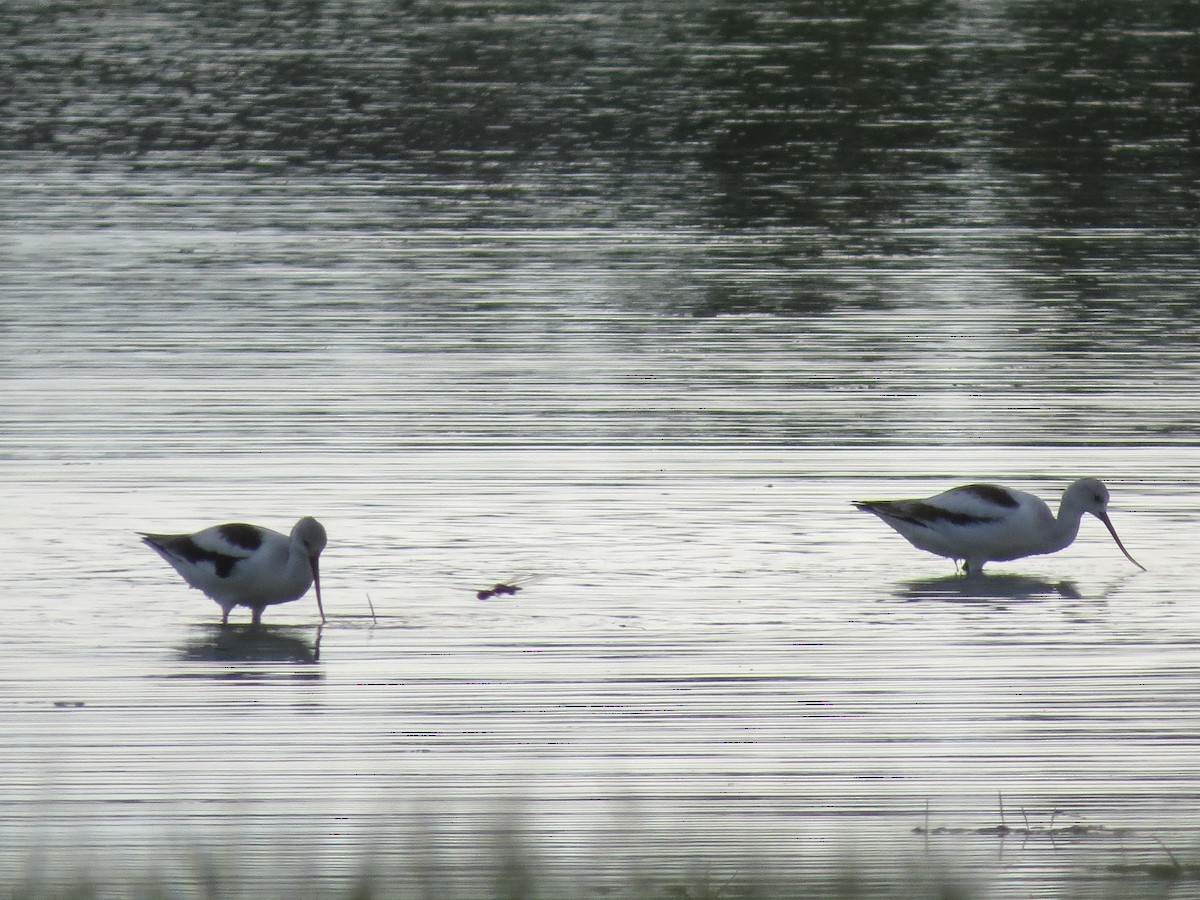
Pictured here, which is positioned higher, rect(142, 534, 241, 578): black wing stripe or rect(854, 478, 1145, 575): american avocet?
rect(142, 534, 241, 578): black wing stripe

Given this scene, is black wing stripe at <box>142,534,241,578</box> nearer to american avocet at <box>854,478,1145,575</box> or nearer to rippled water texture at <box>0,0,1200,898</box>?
rippled water texture at <box>0,0,1200,898</box>

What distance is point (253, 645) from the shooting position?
1013cm

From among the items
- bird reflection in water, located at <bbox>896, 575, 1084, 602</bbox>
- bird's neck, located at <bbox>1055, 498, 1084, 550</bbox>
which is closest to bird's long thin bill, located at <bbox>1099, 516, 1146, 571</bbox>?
bird's neck, located at <bbox>1055, 498, 1084, 550</bbox>

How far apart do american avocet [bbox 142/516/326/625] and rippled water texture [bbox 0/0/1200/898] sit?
8.5 inches

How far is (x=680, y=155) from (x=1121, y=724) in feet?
68.0

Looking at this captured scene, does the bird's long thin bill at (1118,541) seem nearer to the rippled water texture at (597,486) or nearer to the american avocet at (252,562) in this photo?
the rippled water texture at (597,486)

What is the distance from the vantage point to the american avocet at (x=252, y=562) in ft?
33.3

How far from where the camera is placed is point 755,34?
4325 centimetres

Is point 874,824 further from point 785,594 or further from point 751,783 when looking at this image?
point 785,594

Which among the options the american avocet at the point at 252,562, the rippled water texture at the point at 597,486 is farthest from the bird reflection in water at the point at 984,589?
the american avocet at the point at 252,562

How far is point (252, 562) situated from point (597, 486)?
9.86 ft

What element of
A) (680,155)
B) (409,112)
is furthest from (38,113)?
(680,155)

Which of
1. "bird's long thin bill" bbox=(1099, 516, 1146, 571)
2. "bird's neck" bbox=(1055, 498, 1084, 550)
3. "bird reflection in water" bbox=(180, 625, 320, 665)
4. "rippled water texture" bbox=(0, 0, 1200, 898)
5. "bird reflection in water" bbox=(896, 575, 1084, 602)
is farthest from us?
"bird's neck" bbox=(1055, 498, 1084, 550)

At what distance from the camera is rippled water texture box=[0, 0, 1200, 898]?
7629 millimetres
